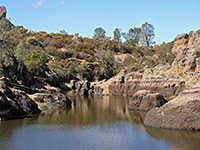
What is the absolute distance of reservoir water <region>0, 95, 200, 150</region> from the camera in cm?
2536

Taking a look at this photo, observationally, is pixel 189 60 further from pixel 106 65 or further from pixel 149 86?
pixel 106 65

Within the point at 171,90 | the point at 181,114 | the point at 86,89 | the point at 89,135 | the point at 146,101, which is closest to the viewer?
the point at 181,114

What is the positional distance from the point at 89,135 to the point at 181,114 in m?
11.5

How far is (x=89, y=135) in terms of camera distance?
97.4 feet

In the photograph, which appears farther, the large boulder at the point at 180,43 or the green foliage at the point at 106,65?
the green foliage at the point at 106,65

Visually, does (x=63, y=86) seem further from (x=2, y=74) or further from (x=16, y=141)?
(x=16, y=141)

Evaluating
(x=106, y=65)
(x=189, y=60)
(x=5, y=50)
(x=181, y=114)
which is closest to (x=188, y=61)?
(x=189, y=60)

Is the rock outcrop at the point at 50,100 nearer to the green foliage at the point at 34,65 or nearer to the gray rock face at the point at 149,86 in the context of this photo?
the gray rock face at the point at 149,86

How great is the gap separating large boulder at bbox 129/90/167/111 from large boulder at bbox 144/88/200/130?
1250 cm

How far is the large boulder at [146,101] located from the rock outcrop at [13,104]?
740 inches

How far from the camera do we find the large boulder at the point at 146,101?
1741 inches

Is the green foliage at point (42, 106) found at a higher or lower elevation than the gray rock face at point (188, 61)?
lower

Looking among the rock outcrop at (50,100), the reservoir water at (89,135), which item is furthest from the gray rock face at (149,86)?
the reservoir water at (89,135)

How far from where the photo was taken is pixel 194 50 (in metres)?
73.6
